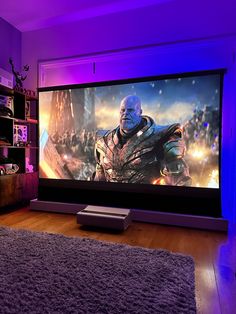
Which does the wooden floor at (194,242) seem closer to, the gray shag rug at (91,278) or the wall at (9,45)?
the gray shag rug at (91,278)

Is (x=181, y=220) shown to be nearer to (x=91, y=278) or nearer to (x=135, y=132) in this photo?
(x=135, y=132)

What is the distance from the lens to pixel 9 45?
3375 mm

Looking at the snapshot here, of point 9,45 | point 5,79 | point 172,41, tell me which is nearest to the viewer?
point 172,41

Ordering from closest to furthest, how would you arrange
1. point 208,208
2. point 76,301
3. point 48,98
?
point 76,301 < point 208,208 < point 48,98

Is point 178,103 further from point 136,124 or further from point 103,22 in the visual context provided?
point 103,22

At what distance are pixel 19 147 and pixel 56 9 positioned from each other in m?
1.83

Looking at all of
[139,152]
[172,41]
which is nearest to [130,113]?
[139,152]

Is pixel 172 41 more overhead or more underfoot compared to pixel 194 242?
more overhead

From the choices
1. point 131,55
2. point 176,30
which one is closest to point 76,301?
point 131,55

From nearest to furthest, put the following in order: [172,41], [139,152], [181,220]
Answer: [181,220], [139,152], [172,41]

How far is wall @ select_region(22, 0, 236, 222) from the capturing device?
2.58 m

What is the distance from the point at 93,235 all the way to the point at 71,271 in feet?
2.27

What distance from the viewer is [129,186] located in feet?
8.76

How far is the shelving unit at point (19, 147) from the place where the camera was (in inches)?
113
